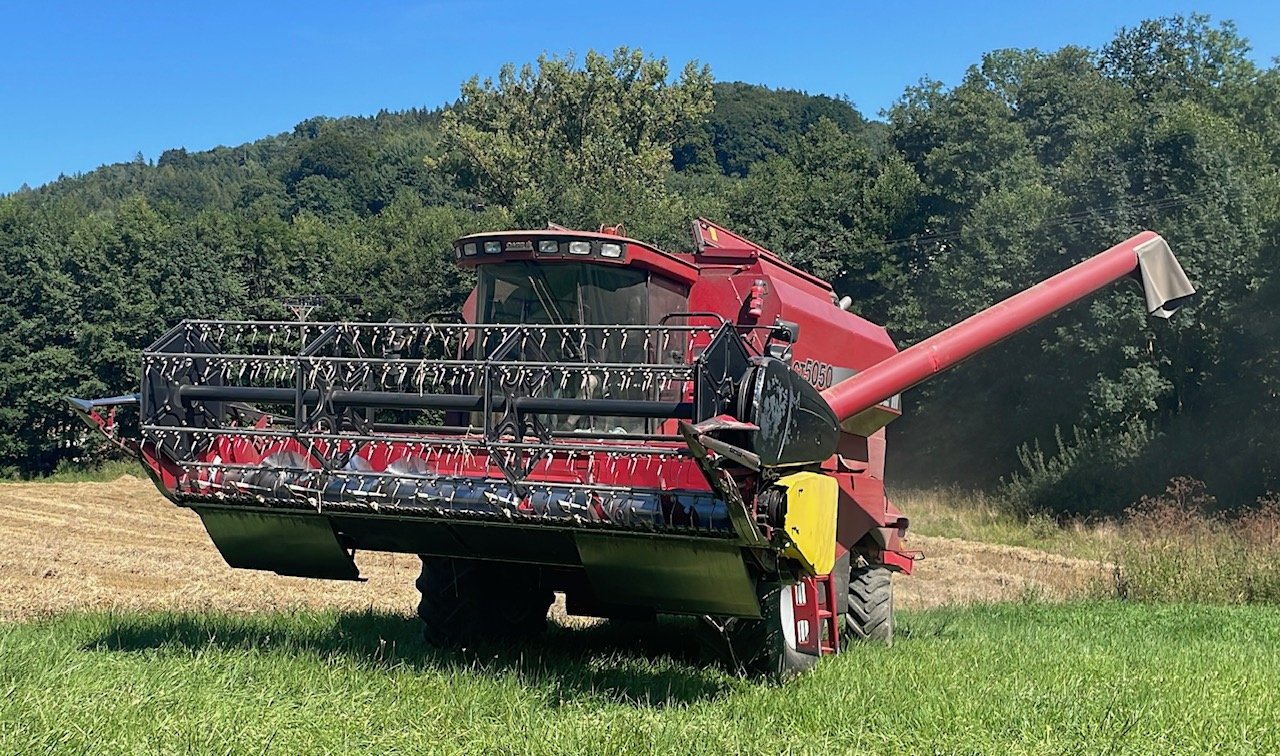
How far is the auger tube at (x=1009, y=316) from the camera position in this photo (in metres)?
7.23

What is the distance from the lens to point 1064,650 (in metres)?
8.54

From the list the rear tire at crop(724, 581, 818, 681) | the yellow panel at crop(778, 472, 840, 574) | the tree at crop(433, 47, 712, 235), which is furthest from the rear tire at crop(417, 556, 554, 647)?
the tree at crop(433, 47, 712, 235)

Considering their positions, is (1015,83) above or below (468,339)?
above

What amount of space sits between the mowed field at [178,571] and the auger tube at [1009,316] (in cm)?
461

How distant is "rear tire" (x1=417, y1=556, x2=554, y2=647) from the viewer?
730 centimetres

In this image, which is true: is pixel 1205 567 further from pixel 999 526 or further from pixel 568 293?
pixel 999 526

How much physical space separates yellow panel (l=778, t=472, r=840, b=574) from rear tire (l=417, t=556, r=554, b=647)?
84.2 inches

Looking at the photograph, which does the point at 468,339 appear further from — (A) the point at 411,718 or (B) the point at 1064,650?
(B) the point at 1064,650

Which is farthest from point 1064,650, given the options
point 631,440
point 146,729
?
point 146,729

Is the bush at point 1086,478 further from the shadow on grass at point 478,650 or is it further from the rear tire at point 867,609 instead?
the shadow on grass at point 478,650

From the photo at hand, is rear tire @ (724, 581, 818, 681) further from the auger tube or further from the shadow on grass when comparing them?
the auger tube

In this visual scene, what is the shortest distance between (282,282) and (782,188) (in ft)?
47.1

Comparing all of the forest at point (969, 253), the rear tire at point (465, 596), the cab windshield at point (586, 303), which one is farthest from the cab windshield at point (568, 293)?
the forest at point (969, 253)

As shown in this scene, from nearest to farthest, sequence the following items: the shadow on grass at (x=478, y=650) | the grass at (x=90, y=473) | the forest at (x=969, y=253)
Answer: the shadow on grass at (x=478, y=650)
the forest at (x=969, y=253)
the grass at (x=90, y=473)
